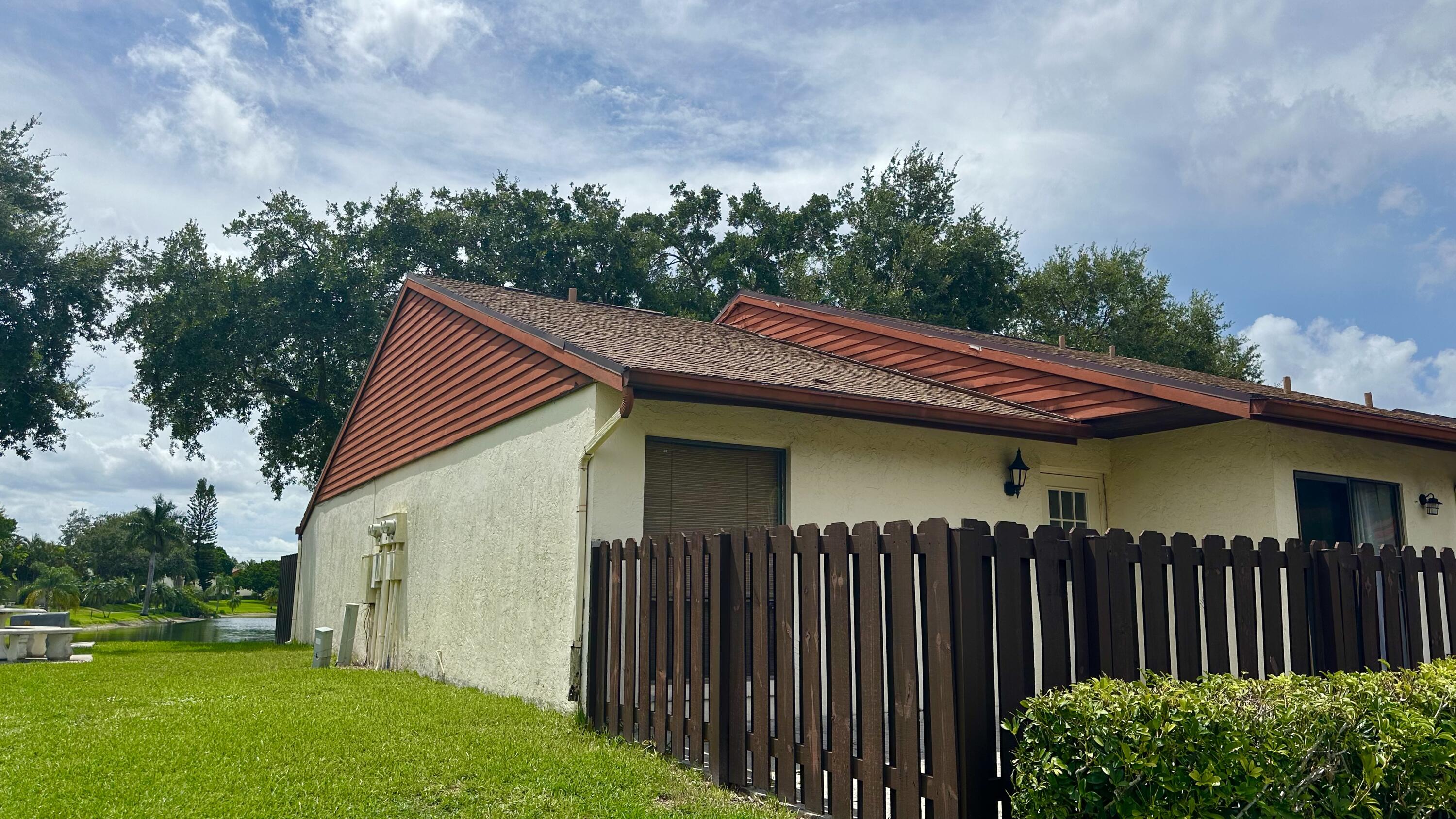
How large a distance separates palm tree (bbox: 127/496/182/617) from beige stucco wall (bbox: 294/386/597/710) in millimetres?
60722

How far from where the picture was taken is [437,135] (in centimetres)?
1424

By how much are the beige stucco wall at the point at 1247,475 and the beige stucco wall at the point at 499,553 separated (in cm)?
575

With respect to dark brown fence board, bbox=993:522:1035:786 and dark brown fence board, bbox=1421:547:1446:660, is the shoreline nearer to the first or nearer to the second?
dark brown fence board, bbox=993:522:1035:786

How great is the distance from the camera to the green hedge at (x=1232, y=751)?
3.49 meters

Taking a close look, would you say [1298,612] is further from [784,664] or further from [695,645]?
[695,645]

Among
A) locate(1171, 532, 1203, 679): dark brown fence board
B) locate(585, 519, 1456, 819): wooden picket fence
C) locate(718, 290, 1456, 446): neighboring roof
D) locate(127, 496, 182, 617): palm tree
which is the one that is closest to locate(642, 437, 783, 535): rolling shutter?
locate(585, 519, 1456, 819): wooden picket fence

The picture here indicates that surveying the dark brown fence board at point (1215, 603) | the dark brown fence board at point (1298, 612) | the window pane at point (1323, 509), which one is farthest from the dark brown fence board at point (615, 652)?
the window pane at point (1323, 509)

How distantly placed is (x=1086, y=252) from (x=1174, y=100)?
21.0 metres

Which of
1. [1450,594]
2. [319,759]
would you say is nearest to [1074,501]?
[1450,594]

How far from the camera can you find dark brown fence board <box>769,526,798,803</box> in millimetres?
4965

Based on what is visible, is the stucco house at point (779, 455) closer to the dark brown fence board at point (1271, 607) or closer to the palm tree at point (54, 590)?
the dark brown fence board at point (1271, 607)

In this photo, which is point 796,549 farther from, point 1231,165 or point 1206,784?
point 1231,165

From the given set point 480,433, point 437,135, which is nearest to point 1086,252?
point 437,135

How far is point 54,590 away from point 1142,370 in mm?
51728
